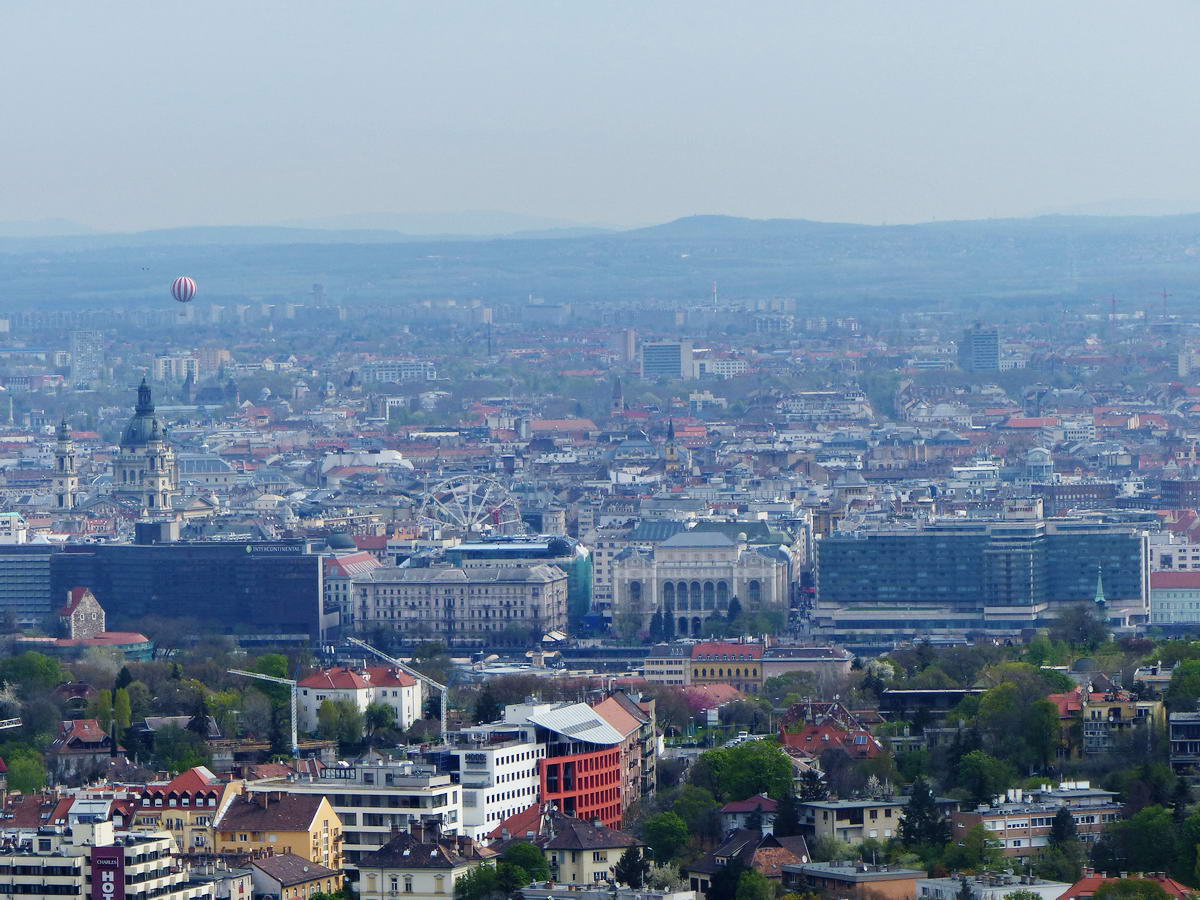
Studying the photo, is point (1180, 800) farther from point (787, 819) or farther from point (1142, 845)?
point (787, 819)

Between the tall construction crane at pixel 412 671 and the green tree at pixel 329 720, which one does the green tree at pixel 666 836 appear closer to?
the tall construction crane at pixel 412 671

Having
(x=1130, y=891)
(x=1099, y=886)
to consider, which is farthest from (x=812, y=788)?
(x=1130, y=891)

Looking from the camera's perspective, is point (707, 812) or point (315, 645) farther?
point (315, 645)

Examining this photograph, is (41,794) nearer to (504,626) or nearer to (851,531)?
(504,626)

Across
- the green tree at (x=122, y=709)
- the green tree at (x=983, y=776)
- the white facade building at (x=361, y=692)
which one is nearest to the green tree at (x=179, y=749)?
the green tree at (x=122, y=709)

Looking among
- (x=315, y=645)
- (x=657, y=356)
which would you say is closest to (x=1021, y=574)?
(x=315, y=645)
